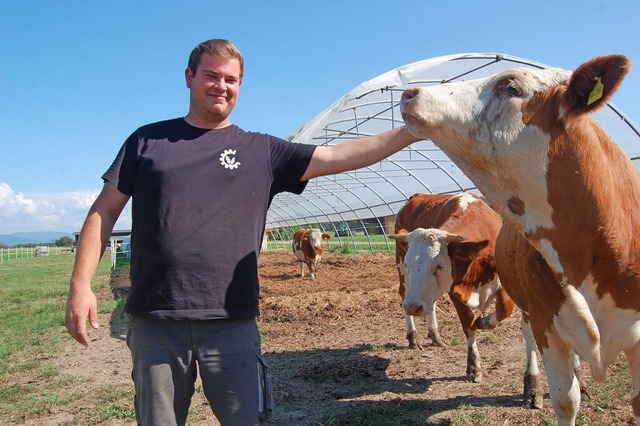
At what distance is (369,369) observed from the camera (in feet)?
18.4

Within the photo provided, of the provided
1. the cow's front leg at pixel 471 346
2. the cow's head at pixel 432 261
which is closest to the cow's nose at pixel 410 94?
the cow's head at pixel 432 261

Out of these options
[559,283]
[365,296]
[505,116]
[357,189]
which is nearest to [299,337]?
[365,296]

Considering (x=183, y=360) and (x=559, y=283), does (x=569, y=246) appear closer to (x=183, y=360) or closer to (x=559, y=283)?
(x=559, y=283)

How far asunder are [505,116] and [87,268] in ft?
6.14

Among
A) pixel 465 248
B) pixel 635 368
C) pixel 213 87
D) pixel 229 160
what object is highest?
pixel 213 87

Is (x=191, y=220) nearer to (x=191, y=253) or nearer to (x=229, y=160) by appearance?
(x=191, y=253)

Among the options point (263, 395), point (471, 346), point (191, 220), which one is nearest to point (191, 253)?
point (191, 220)

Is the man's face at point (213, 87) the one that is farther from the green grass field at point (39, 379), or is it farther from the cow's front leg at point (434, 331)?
the cow's front leg at point (434, 331)

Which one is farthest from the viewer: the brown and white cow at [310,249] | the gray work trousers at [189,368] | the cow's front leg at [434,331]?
the brown and white cow at [310,249]

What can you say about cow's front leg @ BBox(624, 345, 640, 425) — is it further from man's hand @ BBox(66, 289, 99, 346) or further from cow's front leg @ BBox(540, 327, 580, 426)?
man's hand @ BBox(66, 289, 99, 346)

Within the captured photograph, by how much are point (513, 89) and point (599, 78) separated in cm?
34

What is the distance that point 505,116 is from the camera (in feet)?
7.60

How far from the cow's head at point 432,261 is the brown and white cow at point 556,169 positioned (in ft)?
7.48

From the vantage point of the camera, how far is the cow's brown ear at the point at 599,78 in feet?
6.84
